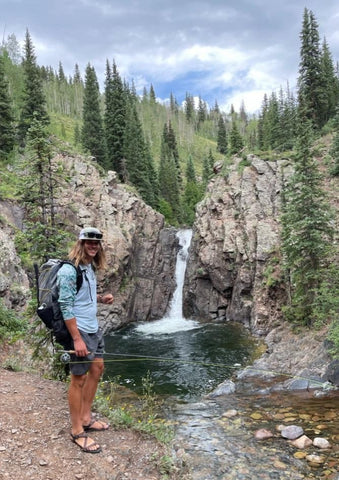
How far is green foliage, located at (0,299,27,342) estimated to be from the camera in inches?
324

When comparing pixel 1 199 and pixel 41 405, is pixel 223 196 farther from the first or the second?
pixel 41 405

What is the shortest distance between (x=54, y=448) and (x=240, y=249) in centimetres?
2268

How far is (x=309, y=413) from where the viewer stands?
830cm

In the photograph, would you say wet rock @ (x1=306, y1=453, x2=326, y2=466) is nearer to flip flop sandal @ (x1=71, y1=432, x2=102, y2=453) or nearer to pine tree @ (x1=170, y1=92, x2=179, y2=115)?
flip flop sandal @ (x1=71, y1=432, x2=102, y2=453)

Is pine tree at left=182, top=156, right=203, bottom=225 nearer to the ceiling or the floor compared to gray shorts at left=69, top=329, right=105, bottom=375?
nearer to the ceiling

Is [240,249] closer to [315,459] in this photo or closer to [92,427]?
[315,459]

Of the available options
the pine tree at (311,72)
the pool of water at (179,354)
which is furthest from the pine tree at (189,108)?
the pool of water at (179,354)

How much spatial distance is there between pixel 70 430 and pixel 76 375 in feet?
3.26


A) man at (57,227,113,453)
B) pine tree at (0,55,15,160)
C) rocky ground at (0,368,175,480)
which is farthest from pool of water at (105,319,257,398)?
pine tree at (0,55,15,160)

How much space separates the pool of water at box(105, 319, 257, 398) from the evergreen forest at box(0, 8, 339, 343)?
13.8 feet

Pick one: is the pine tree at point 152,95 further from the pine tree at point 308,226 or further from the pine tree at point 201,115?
→ the pine tree at point 308,226

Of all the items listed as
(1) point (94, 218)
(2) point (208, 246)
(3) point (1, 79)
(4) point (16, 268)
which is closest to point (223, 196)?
(2) point (208, 246)

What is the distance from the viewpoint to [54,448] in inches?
169

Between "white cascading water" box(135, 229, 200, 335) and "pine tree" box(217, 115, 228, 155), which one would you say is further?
"pine tree" box(217, 115, 228, 155)
